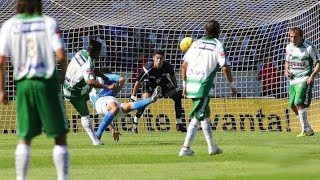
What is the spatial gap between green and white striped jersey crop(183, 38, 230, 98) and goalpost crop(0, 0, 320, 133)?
11245mm

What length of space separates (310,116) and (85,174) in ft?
47.7

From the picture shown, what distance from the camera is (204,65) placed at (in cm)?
1005

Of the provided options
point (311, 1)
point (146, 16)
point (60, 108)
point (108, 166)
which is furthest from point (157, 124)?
point (60, 108)

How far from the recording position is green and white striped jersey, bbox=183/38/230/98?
→ 32.7 feet

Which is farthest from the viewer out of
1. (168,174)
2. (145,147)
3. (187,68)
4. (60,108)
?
(145,147)

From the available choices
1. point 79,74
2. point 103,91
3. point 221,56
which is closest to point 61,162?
point 221,56

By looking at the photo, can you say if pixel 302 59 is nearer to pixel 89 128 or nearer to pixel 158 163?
pixel 89 128

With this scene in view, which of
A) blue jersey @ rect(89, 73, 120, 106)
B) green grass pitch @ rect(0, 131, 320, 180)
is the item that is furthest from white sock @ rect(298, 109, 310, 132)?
green grass pitch @ rect(0, 131, 320, 180)

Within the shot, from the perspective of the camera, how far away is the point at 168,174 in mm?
7559

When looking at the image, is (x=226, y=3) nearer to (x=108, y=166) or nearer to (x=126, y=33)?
(x=126, y=33)

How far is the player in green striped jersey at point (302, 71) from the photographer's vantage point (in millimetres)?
15789

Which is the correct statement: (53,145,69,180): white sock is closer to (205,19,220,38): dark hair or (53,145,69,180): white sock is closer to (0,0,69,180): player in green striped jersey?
(0,0,69,180): player in green striped jersey

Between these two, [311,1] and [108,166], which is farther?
[311,1]

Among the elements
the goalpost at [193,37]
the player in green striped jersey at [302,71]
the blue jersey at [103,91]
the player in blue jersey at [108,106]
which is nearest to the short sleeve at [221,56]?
the player in blue jersey at [108,106]
